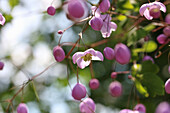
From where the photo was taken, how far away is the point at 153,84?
0.97 metres

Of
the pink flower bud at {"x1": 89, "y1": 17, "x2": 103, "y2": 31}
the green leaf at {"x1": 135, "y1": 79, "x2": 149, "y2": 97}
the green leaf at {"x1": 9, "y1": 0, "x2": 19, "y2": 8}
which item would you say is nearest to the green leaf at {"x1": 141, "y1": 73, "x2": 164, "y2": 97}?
the green leaf at {"x1": 135, "y1": 79, "x2": 149, "y2": 97}

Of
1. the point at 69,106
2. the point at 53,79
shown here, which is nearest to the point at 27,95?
the point at 53,79

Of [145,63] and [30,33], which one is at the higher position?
[145,63]

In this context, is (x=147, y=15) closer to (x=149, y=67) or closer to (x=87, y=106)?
(x=149, y=67)

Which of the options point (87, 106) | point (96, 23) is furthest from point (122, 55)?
point (87, 106)

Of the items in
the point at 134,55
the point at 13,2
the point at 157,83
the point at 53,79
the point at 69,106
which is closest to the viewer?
the point at 157,83

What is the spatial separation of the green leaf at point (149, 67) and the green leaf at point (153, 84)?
5 centimetres

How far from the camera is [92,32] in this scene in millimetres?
3098

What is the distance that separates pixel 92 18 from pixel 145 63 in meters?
0.37

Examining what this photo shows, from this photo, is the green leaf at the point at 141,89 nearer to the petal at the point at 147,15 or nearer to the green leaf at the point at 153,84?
the green leaf at the point at 153,84

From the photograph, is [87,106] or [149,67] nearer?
[87,106]

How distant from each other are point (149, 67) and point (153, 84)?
0.32 ft

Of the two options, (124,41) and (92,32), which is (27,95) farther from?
(124,41)

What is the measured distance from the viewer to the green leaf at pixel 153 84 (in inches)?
37.8
